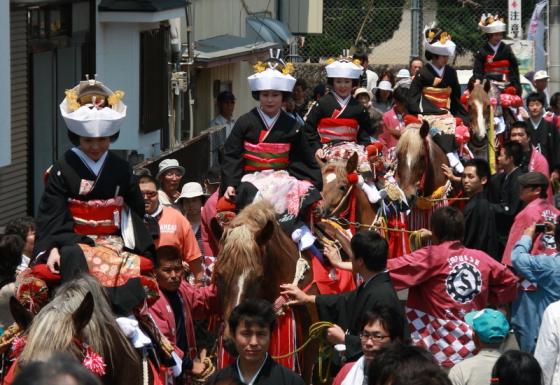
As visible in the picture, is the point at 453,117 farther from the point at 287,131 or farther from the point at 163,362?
the point at 163,362

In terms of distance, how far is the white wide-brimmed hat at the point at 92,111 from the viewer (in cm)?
786

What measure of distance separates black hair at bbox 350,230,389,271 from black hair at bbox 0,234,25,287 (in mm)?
2378

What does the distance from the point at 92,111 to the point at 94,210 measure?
2.00 feet

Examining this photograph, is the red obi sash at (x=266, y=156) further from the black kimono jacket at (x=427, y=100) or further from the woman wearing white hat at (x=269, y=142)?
the black kimono jacket at (x=427, y=100)

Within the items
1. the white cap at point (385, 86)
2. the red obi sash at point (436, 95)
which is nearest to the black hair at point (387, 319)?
the red obi sash at point (436, 95)

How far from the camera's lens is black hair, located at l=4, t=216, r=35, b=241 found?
363 inches

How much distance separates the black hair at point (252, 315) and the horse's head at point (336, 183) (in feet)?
15.9

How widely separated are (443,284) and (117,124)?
103 inches

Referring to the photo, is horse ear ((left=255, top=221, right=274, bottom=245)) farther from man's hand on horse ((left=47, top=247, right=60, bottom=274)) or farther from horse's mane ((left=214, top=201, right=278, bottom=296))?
man's hand on horse ((left=47, top=247, right=60, bottom=274))

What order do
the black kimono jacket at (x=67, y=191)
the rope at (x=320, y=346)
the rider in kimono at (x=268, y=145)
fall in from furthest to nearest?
the rider in kimono at (x=268, y=145) < the rope at (x=320, y=346) < the black kimono jacket at (x=67, y=191)

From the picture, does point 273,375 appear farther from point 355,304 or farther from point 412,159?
point 412,159

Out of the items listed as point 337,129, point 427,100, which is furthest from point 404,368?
point 427,100

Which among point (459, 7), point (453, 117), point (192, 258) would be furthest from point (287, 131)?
point (459, 7)

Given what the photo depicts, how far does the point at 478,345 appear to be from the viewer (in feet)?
24.7
